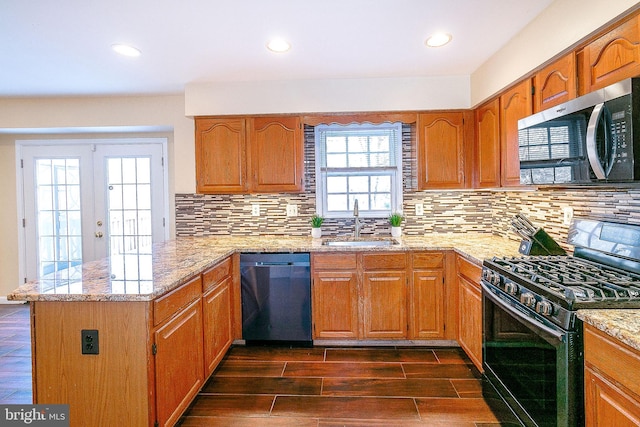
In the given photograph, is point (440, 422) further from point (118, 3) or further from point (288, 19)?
point (118, 3)

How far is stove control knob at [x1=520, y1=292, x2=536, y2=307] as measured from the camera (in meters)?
1.67

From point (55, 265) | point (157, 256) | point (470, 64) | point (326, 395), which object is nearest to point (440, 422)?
point (326, 395)

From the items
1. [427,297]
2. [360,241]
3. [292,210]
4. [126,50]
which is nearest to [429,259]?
[427,297]

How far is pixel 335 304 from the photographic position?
314 centimetres

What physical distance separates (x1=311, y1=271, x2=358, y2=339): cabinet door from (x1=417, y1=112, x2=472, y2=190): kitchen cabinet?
1106 millimetres

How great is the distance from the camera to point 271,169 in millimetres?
3457

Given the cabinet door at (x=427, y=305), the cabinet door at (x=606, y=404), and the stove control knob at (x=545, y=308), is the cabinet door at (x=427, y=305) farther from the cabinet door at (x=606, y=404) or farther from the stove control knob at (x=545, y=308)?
the cabinet door at (x=606, y=404)

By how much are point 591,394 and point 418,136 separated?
7.98 feet

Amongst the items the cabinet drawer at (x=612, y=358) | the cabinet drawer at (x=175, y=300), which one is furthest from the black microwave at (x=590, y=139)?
the cabinet drawer at (x=175, y=300)

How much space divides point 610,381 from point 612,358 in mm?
85

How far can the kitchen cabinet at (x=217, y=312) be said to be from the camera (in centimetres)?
248

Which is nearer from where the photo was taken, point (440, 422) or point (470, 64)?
point (440, 422)

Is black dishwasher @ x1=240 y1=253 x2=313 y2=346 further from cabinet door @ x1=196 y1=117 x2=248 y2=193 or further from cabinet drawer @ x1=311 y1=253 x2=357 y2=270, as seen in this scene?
cabinet door @ x1=196 y1=117 x2=248 y2=193

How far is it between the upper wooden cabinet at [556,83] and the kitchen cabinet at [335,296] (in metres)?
1.67
